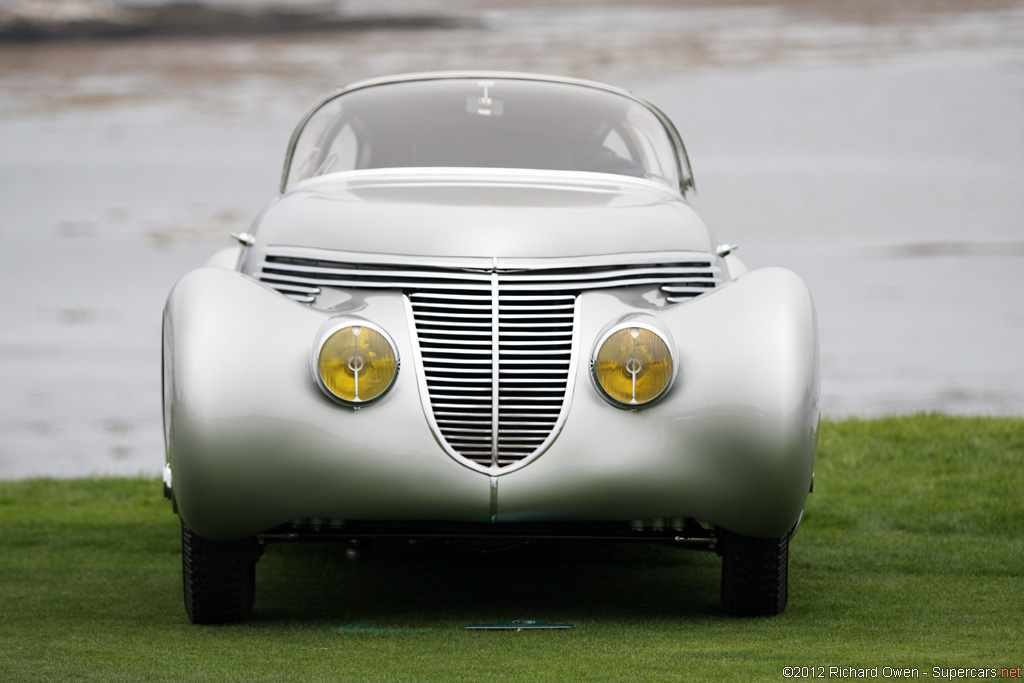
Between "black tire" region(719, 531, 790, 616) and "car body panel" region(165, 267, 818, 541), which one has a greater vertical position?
"car body panel" region(165, 267, 818, 541)

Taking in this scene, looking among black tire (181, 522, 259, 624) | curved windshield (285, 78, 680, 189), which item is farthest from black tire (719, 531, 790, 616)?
curved windshield (285, 78, 680, 189)

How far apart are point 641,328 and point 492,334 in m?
0.41

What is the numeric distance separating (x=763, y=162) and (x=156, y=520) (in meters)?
11.1

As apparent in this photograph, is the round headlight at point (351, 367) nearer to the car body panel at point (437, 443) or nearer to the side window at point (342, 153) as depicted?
the car body panel at point (437, 443)

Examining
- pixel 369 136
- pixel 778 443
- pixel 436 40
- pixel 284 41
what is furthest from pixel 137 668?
pixel 284 41

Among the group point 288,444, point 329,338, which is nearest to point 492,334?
point 329,338

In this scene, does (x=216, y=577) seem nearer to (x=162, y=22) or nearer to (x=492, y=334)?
(x=492, y=334)

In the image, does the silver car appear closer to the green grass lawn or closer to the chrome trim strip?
the chrome trim strip

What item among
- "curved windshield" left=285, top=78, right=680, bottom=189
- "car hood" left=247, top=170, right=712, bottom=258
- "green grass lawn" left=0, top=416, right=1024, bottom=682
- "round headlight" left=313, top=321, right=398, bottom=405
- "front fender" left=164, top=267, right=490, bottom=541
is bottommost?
"green grass lawn" left=0, top=416, right=1024, bottom=682

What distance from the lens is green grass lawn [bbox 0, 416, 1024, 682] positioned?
3.08 metres

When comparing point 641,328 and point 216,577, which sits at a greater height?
point 641,328

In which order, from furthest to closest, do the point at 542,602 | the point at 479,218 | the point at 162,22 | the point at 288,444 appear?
the point at 162,22
the point at 542,602
the point at 479,218
the point at 288,444

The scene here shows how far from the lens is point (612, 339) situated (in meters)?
3.37

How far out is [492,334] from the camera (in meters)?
3.43
